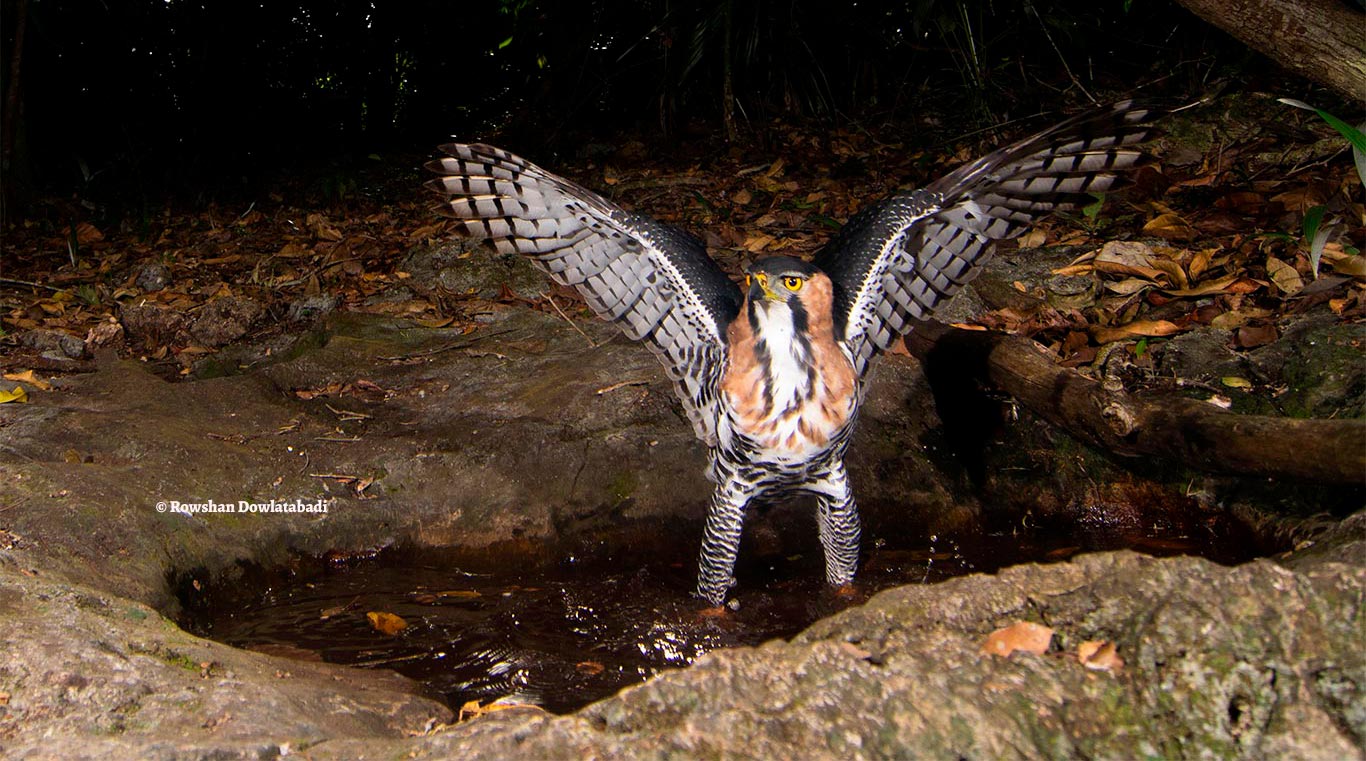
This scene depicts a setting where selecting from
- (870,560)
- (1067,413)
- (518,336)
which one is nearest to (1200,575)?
(1067,413)

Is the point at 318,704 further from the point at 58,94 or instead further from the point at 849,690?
the point at 58,94

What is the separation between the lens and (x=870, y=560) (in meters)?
4.39

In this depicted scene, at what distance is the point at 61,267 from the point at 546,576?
170 inches

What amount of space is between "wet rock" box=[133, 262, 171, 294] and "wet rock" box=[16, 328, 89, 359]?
755mm

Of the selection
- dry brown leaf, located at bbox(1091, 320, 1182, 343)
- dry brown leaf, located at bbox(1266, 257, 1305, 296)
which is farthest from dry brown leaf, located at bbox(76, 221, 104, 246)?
dry brown leaf, located at bbox(1266, 257, 1305, 296)

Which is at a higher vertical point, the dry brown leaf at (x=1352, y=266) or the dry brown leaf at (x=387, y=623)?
the dry brown leaf at (x=1352, y=266)

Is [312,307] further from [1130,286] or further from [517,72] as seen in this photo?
Result: [1130,286]

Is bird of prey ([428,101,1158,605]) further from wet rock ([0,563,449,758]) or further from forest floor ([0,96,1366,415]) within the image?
wet rock ([0,563,449,758])

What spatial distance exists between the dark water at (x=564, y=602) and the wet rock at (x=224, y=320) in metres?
2.22

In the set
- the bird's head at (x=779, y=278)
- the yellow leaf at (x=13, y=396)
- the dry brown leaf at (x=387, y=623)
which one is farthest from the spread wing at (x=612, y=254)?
the yellow leaf at (x=13, y=396)

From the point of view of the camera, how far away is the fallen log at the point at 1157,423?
3043 mm

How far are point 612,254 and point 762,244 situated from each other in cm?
229

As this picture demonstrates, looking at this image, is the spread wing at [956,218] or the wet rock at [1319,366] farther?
the wet rock at [1319,366]

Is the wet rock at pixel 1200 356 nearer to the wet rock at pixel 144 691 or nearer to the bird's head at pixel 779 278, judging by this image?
the bird's head at pixel 779 278
